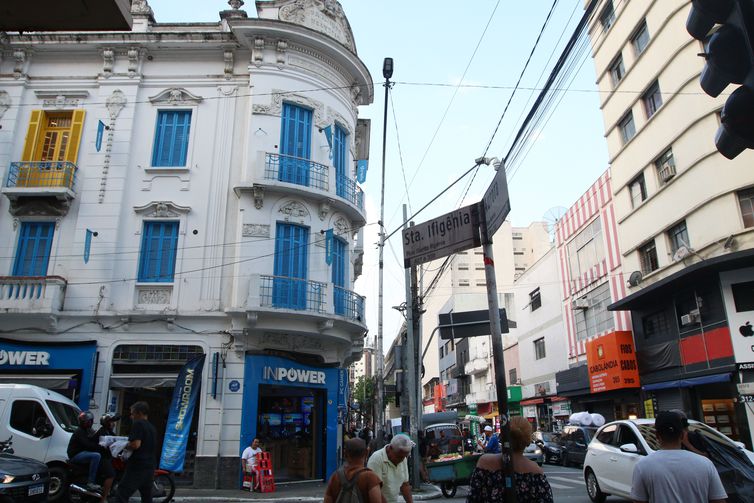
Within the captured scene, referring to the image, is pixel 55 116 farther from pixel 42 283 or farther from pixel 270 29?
pixel 270 29

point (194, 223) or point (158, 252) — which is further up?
point (194, 223)

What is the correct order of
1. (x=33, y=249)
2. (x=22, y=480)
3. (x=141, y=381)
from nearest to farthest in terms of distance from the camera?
(x=22, y=480), (x=141, y=381), (x=33, y=249)

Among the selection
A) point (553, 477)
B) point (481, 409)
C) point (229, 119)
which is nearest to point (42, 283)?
point (229, 119)

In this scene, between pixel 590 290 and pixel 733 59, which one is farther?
pixel 590 290

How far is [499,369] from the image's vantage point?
5.14m

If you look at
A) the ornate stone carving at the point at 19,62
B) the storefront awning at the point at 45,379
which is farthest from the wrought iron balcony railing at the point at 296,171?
the ornate stone carving at the point at 19,62

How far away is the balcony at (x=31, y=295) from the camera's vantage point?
15961 millimetres

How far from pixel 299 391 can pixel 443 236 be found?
1248 cm

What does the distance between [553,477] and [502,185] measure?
50.7ft

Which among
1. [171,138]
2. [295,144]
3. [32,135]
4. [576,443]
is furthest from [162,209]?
[576,443]

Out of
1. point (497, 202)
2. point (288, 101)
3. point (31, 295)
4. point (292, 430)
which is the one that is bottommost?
point (292, 430)

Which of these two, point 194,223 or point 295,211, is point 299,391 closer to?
point 295,211

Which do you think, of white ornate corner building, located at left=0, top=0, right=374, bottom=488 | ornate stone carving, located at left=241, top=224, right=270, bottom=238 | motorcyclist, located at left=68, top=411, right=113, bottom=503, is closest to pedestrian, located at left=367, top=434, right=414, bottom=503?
motorcyclist, located at left=68, top=411, right=113, bottom=503

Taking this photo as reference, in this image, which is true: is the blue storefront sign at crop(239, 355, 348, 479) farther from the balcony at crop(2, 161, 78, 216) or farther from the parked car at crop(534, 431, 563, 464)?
the parked car at crop(534, 431, 563, 464)
